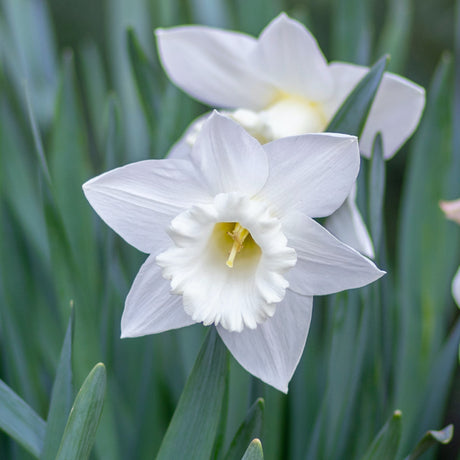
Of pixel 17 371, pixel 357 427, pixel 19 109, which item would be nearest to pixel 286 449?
pixel 357 427

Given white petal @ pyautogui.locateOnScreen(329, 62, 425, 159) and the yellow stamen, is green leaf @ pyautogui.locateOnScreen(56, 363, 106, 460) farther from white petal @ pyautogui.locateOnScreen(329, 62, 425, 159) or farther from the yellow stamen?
white petal @ pyautogui.locateOnScreen(329, 62, 425, 159)

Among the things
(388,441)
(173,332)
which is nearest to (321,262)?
(388,441)

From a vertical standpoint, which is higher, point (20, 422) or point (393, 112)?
point (393, 112)

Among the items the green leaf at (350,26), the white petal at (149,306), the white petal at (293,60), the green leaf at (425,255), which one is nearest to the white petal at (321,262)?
the white petal at (149,306)

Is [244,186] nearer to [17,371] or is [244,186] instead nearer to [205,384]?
[205,384]

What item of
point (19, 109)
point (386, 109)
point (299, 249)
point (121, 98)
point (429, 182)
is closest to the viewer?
point (299, 249)

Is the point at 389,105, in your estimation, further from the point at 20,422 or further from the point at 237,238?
the point at 20,422
